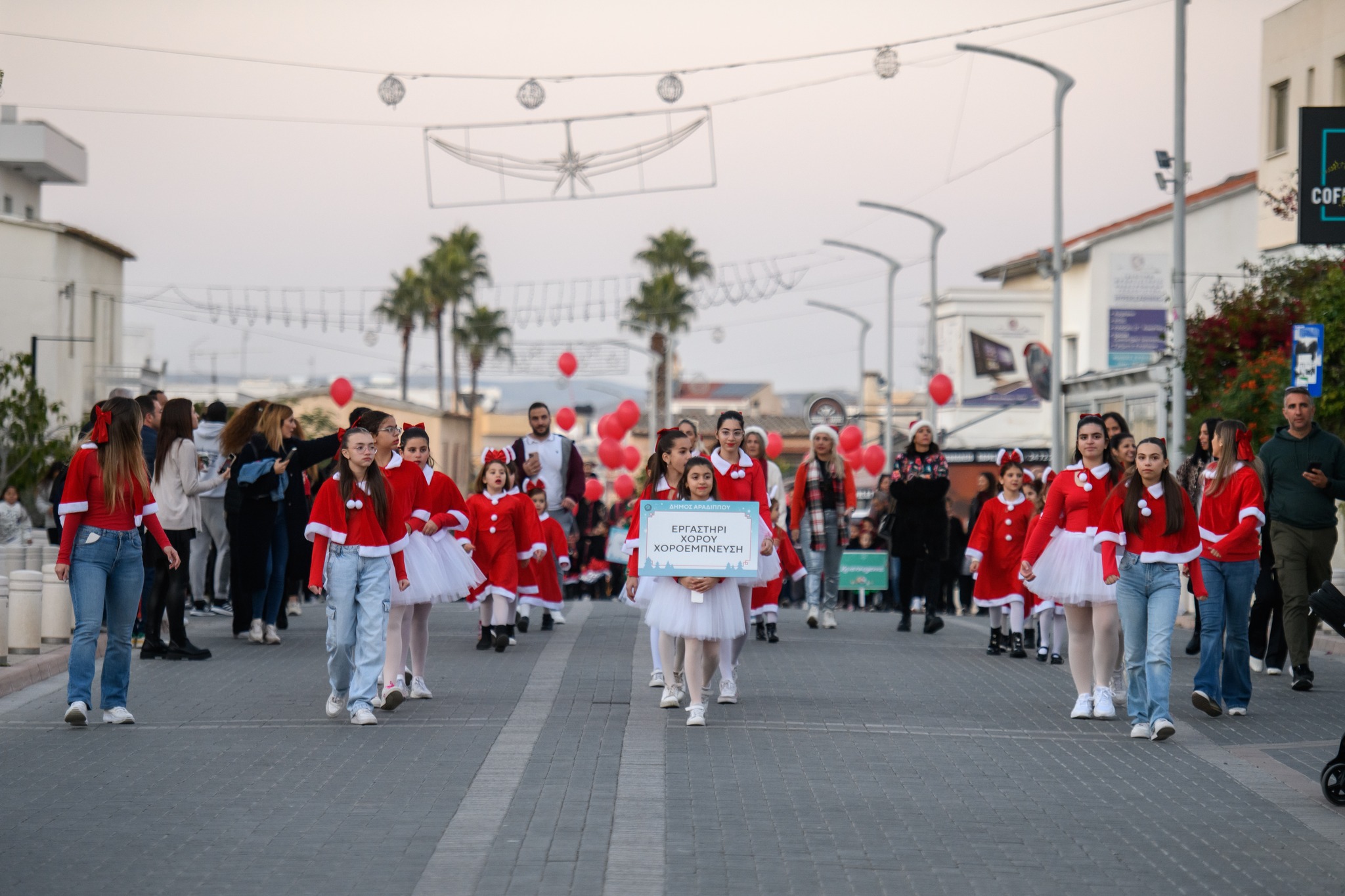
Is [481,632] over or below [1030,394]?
below

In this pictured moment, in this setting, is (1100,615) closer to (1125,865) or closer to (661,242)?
(1125,865)

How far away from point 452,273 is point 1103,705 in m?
65.6

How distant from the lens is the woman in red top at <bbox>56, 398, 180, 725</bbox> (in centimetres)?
1012

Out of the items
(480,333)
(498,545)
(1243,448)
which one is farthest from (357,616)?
(480,333)

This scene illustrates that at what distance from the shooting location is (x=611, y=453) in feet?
Answer: 118

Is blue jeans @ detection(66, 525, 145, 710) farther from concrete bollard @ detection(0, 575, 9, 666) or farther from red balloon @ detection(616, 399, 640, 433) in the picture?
red balloon @ detection(616, 399, 640, 433)

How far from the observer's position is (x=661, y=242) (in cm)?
7006

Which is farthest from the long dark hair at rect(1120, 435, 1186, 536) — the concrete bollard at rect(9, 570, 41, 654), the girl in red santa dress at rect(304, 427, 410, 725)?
the concrete bollard at rect(9, 570, 41, 654)

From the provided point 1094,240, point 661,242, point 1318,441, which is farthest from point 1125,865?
point 661,242

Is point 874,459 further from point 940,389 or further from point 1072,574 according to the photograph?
point 1072,574

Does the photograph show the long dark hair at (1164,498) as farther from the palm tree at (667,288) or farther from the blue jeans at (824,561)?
the palm tree at (667,288)

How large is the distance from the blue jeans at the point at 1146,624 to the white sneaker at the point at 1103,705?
0.50 m

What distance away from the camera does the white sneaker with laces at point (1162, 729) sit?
9789 millimetres

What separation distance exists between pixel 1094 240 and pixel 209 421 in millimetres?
42757
